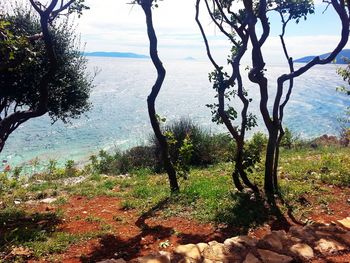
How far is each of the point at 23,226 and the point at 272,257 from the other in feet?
14.8

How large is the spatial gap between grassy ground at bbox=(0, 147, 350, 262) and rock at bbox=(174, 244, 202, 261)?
57.6 inches

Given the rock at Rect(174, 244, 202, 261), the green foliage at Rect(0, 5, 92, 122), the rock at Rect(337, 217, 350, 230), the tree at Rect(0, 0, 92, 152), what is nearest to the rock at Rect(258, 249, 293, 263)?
the rock at Rect(174, 244, 202, 261)

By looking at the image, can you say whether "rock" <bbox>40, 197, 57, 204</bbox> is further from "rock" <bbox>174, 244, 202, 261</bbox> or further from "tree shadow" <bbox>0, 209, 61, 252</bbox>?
"rock" <bbox>174, 244, 202, 261</bbox>

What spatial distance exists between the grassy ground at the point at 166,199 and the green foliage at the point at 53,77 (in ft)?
7.69

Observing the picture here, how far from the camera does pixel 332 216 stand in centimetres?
686

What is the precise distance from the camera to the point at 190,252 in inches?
195

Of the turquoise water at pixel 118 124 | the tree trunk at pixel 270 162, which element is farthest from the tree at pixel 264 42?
the turquoise water at pixel 118 124

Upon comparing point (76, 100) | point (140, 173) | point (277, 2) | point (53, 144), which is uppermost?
point (277, 2)

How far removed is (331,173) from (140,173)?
5626 millimetres

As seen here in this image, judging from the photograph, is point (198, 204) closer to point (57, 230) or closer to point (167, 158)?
point (167, 158)

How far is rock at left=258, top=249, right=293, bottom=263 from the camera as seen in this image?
480cm

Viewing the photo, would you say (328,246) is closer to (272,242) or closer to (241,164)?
(272,242)

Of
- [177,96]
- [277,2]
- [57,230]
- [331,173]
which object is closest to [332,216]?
[331,173]

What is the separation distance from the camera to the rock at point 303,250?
4.93m
